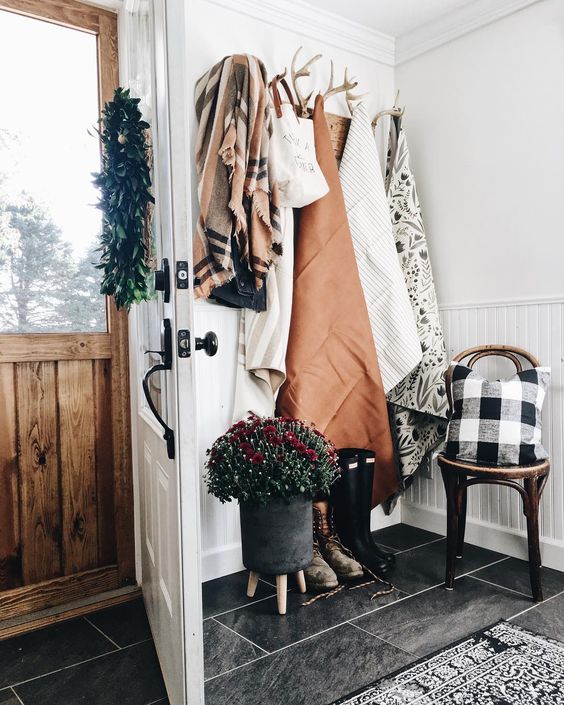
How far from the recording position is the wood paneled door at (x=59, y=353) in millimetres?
2102

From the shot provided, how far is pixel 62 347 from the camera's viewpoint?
2184 millimetres

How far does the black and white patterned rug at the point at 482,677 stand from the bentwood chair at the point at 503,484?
35 cm

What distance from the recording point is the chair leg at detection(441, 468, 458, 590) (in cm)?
224

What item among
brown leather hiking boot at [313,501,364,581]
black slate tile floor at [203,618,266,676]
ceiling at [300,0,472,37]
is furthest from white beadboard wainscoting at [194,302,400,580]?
ceiling at [300,0,472,37]

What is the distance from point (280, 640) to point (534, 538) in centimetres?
95

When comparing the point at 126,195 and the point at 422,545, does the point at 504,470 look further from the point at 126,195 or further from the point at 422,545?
the point at 126,195

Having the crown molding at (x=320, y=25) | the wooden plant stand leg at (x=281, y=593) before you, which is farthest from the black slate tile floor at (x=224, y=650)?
the crown molding at (x=320, y=25)

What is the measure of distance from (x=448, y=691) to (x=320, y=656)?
373 millimetres

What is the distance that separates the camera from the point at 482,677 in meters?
1.67

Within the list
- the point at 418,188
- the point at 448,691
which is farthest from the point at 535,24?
the point at 448,691

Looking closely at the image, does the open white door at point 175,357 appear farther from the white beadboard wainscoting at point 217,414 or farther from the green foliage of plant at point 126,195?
the white beadboard wainscoting at point 217,414

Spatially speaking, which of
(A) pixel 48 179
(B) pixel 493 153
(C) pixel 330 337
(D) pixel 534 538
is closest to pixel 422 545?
(D) pixel 534 538

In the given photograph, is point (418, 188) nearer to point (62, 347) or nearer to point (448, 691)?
point (62, 347)

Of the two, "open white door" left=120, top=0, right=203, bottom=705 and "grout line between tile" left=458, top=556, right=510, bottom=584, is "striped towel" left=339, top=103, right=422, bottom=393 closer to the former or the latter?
"grout line between tile" left=458, top=556, right=510, bottom=584
